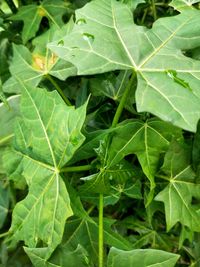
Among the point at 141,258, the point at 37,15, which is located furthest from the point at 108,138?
the point at 37,15

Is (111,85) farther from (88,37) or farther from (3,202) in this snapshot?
(3,202)

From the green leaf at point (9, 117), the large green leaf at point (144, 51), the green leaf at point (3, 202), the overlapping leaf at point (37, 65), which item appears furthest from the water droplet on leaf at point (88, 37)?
the green leaf at point (3, 202)

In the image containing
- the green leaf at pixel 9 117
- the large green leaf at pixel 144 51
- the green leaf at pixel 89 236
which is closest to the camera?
the large green leaf at pixel 144 51

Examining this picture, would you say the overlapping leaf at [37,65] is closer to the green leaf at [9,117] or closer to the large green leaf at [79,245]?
the green leaf at [9,117]

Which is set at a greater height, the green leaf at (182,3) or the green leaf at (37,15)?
the green leaf at (37,15)

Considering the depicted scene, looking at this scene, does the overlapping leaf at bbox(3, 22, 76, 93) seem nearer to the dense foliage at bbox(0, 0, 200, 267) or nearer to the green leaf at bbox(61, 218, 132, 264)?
the dense foliage at bbox(0, 0, 200, 267)

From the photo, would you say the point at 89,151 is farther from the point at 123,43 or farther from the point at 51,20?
the point at 51,20

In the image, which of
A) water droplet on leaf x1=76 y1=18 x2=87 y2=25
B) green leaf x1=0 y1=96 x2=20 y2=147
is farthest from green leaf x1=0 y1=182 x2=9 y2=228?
water droplet on leaf x1=76 y1=18 x2=87 y2=25
